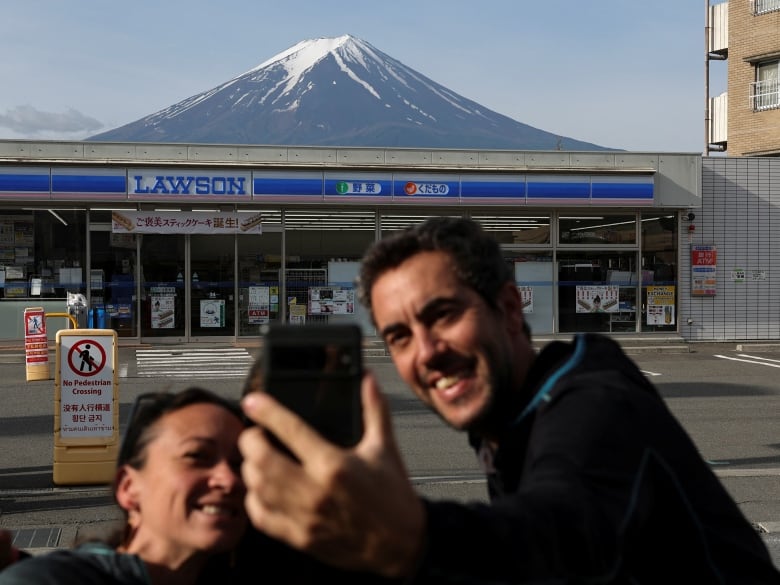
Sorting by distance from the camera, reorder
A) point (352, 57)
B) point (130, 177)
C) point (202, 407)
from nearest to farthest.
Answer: point (202, 407) < point (130, 177) < point (352, 57)

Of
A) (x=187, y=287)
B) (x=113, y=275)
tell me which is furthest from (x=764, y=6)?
(x=113, y=275)

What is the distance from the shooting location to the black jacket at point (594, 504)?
1.13m

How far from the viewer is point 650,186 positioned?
21.6 m

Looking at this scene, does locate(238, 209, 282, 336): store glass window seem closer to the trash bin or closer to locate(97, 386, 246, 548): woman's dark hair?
the trash bin

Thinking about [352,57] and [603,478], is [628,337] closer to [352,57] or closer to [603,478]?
[603,478]

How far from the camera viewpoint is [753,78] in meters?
29.3

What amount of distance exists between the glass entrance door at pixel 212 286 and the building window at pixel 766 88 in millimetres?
17554

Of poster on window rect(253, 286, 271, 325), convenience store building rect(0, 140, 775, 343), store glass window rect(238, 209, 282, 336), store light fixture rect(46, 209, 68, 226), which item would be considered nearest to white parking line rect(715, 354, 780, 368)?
convenience store building rect(0, 140, 775, 343)

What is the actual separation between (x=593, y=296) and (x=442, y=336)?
816 inches

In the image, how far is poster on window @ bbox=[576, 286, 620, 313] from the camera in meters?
21.8

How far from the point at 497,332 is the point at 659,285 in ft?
69.3

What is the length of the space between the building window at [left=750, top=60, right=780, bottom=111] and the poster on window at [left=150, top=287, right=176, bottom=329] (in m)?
19.0

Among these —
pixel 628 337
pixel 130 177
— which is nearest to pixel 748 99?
pixel 628 337

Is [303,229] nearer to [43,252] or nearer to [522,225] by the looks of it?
[522,225]
